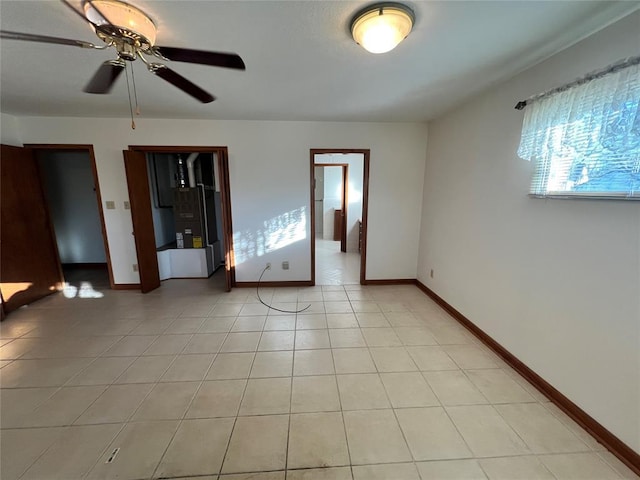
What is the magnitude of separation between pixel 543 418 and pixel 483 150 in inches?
82.4

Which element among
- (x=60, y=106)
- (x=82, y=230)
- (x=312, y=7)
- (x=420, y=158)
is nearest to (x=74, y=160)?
(x=82, y=230)

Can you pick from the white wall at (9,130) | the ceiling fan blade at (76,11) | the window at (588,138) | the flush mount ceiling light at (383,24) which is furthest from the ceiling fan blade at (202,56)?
the white wall at (9,130)

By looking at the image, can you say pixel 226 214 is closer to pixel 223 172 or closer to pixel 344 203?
pixel 223 172

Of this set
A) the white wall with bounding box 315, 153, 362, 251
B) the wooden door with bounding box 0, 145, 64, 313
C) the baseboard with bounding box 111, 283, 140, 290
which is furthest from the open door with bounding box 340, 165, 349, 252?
the wooden door with bounding box 0, 145, 64, 313

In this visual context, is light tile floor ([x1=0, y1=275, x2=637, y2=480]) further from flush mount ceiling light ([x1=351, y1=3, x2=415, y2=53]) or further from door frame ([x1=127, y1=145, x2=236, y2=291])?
flush mount ceiling light ([x1=351, y1=3, x2=415, y2=53])

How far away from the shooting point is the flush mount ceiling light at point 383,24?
1.21 meters

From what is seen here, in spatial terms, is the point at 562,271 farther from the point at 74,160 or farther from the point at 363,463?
the point at 74,160

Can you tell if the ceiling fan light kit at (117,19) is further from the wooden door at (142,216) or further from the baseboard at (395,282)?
the baseboard at (395,282)

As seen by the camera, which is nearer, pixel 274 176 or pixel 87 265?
pixel 274 176

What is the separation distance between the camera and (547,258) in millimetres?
1708

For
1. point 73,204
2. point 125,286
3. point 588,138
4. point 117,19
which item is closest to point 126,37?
point 117,19

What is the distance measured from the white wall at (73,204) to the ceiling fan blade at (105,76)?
3465mm

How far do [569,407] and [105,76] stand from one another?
3627 mm

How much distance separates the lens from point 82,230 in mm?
4492
